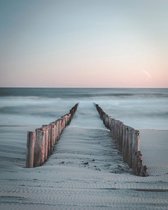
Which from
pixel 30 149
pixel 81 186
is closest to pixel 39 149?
pixel 30 149

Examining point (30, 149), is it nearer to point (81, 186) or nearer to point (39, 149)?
point (39, 149)

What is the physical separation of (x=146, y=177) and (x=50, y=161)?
7.10ft

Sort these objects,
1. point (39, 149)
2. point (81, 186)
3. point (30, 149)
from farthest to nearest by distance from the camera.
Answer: point (39, 149) < point (30, 149) < point (81, 186)

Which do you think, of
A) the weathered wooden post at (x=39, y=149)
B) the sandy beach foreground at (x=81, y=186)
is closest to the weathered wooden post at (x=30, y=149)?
the weathered wooden post at (x=39, y=149)

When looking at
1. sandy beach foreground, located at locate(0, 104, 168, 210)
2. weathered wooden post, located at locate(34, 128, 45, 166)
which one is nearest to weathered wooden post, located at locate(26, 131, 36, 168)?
weathered wooden post, located at locate(34, 128, 45, 166)

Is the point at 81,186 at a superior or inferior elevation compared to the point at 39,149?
inferior

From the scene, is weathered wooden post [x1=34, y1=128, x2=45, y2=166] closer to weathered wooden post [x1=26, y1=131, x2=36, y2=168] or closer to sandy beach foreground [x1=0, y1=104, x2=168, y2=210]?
weathered wooden post [x1=26, y1=131, x2=36, y2=168]

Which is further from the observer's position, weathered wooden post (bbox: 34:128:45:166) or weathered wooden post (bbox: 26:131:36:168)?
weathered wooden post (bbox: 34:128:45:166)

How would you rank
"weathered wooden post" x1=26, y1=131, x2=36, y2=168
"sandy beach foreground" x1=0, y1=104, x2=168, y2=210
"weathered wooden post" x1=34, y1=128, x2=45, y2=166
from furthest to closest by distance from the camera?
Result: 1. "weathered wooden post" x1=34, y1=128, x2=45, y2=166
2. "weathered wooden post" x1=26, y1=131, x2=36, y2=168
3. "sandy beach foreground" x1=0, y1=104, x2=168, y2=210

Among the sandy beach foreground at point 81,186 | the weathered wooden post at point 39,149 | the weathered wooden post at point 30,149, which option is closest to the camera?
the sandy beach foreground at point 81,186

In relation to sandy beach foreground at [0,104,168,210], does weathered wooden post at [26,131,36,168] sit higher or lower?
higher

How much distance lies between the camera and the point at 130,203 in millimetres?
3664

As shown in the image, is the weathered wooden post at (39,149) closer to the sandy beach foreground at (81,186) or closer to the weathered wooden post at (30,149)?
the weathered wooden post at (30,149)

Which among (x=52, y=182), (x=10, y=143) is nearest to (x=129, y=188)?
(x=52, y=182)
